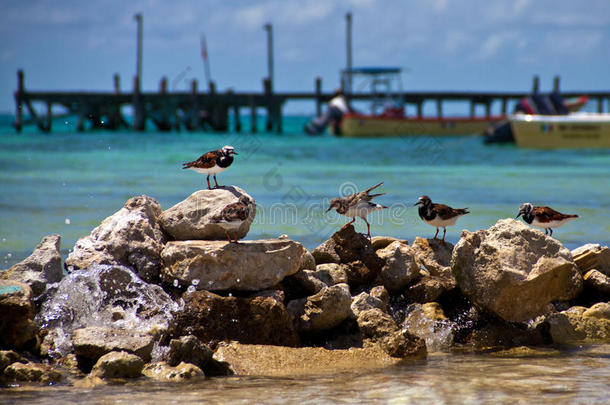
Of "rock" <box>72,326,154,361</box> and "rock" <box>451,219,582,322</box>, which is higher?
"rock" <box>451,219,582,322</box>

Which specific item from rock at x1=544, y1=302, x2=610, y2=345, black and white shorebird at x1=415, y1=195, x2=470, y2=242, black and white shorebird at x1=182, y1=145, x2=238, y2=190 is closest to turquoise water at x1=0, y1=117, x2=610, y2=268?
black and white shorebird at x1=182, y1=145, x2=238, y2=190

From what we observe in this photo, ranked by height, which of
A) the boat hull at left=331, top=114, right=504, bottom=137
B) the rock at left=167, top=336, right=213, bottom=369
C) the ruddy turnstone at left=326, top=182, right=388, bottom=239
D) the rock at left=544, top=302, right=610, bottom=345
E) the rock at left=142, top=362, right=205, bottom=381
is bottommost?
the rock at left=544, top=302, right=610, bottom=345

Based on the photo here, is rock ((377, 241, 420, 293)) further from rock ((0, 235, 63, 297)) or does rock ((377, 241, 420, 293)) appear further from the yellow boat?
the yellow boat

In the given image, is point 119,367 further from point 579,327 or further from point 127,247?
point 579,327

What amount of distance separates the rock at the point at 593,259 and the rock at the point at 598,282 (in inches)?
8.9

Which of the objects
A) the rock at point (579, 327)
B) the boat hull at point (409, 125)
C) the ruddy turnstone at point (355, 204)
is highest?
the boat hull at point (409, 125)

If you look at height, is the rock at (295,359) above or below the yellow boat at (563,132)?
below

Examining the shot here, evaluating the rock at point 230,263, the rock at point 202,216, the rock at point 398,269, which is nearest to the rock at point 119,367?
the rock at point 230,263

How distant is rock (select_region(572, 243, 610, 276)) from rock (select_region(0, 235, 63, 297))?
225 inches

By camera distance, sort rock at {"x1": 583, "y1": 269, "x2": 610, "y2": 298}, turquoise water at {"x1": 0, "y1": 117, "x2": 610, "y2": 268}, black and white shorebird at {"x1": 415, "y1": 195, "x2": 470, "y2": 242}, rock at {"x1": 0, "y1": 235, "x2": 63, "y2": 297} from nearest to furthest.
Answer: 1. rock at {"x1": 0, "y1": 235, "x2": 63, "y2": 297}
2. rock at {"x1": 583, "y1": 269, "x2": 610, "y2": 298}
3. black and white shorebird at {"x1": 415, "y1": 195, "x2": 470, "y2": 242}
4. turquoise water at {"x1": 0, "y1": 117, "x2": 610, "y2": 268}

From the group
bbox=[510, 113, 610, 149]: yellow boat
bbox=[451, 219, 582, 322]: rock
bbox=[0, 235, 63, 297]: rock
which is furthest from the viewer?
bbox=[510, 113, 610, 149]: yellow boat

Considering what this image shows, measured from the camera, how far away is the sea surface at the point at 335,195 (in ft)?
20.1

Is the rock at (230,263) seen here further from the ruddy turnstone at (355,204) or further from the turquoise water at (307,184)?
the turquoise water at (307,184)

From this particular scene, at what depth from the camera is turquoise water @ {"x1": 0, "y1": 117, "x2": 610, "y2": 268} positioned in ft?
50.9
